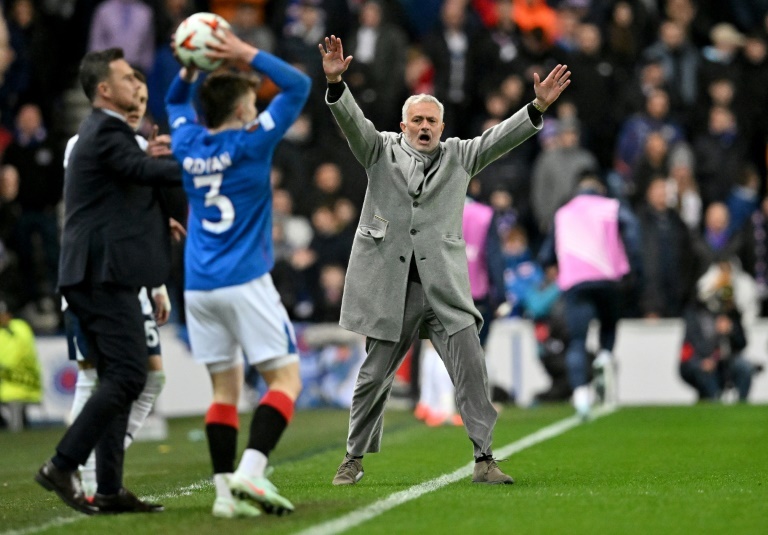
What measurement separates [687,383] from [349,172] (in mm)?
5645

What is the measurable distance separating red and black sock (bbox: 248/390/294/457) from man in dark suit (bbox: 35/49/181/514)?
756 millimetres

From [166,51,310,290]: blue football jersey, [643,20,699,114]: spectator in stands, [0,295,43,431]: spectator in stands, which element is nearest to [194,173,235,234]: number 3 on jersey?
[166,51,310,290]: blue football jersey

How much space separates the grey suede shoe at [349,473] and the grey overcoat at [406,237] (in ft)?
2.60

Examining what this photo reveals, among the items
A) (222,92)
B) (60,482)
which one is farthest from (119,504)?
(222,92)

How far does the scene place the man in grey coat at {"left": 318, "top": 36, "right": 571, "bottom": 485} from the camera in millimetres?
9008

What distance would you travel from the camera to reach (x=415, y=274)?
916 cm

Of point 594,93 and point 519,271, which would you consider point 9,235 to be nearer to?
point 519,271

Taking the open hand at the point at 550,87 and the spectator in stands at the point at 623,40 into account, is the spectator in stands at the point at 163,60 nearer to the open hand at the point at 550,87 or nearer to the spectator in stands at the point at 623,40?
the spectator in stands at the point at 623,40

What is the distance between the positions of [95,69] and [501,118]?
12.5 meters

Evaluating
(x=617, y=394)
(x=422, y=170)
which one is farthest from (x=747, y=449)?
(x=617, y=394)

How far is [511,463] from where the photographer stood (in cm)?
1053

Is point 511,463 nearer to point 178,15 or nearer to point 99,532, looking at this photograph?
point 99,532

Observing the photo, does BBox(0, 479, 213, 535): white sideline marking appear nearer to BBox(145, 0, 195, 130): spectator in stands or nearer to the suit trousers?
the suit trousers

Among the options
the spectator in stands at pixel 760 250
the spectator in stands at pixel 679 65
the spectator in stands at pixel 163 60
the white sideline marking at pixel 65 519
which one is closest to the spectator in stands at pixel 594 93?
the spectator in stands at pixel 679 65
